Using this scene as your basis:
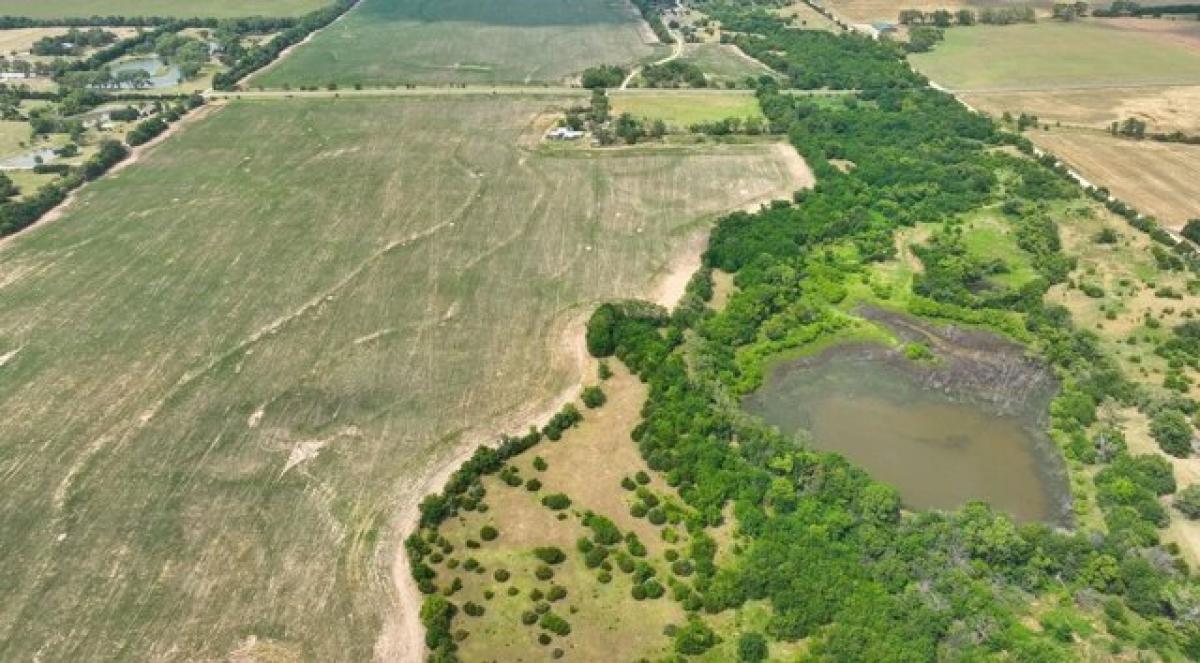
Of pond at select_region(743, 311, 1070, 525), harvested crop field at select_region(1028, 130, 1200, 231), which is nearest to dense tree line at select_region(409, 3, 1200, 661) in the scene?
pond at select_region(743, 311, 1070, 525)

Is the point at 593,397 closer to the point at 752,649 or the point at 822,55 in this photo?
the point at 752,649

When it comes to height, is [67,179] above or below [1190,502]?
above

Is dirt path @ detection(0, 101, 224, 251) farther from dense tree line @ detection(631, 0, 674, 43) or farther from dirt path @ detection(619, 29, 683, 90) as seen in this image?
dense tree line @ detection(631, 0, 674, 43)

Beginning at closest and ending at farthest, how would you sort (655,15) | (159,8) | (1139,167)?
1. (1139,167)
2. (655,15)
3. (159,8)

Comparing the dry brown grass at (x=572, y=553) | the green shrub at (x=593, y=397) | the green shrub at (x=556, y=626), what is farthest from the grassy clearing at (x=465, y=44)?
the green shrub at (x=556, y=626)

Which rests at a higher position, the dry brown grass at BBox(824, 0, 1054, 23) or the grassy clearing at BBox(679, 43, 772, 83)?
the dry brown grass at BBox(824, 0, 1054, 23)

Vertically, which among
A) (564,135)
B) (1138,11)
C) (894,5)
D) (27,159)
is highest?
(894,5)

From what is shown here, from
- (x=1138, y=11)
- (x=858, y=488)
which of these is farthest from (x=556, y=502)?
(x=1138, y=11)

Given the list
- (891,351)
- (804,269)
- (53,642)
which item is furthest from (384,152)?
(53,642)
